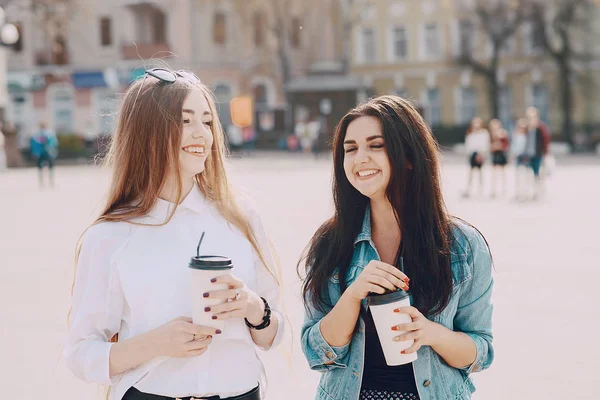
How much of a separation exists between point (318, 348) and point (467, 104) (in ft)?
153

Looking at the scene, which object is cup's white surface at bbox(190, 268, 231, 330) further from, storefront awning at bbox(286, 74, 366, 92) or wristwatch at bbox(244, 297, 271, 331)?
storefront awning at bbox(286, 74, 366, 92)

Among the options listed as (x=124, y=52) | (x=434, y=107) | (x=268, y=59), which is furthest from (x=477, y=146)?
(x=124, y=52)

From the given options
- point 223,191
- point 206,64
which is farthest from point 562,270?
point 206,64

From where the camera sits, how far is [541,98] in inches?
1841

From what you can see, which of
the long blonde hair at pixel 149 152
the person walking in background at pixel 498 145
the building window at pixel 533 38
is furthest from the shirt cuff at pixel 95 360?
the building window at pixel 533 38

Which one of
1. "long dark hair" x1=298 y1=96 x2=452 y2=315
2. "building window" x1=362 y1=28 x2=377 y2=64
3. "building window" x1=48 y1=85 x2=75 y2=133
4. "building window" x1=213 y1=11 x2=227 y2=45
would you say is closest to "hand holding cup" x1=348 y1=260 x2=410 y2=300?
"long dark hair" x1=298 y1=96 x2=452 y2=315

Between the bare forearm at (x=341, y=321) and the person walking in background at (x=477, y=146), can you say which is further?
the person walking in background at (x=477, y=146)

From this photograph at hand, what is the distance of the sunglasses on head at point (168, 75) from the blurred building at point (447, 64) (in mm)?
43374

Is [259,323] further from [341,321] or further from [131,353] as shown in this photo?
[131,353]

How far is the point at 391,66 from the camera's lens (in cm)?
5038

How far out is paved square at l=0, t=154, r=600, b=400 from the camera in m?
5.84

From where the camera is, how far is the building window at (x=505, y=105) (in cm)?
4741

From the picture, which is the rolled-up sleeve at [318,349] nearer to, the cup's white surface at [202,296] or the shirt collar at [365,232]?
the shirt collar at [365,232]

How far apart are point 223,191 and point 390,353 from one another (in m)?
0.76
